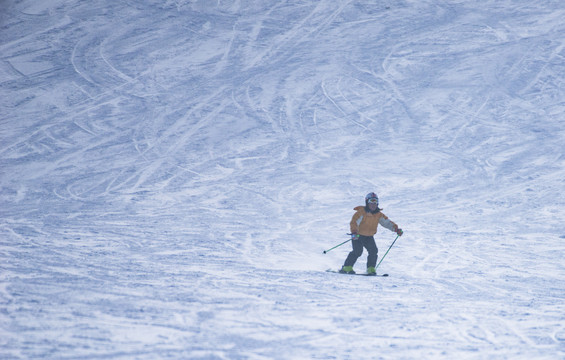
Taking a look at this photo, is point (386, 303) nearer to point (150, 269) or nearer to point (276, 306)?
point (276, 306)

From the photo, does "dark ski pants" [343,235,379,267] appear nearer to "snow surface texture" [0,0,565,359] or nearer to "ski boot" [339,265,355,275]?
"ski boot" [339,265,355,275]

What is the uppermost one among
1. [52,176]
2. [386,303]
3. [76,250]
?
[386,303]

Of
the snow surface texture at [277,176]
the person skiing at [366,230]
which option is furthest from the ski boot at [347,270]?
the snow surface texture at [277,176]

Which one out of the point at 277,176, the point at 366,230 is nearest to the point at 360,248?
the point at 366,230

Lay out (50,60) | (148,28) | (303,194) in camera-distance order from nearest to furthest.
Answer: (303,194)
(50,60)
(148,28)

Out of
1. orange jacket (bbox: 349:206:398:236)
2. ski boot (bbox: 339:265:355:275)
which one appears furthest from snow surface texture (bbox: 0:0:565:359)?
orange jacket (bbox: 349:206:398:236)

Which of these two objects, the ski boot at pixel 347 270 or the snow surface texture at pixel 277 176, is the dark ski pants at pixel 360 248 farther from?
the snow surface texture at pixel 277 176

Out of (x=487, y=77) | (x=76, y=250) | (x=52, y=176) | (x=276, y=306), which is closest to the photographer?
(x=276, y=306)

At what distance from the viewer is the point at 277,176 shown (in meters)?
12.5

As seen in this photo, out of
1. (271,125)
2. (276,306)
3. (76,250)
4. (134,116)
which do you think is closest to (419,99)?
(271,125)

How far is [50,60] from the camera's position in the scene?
18.0 metres

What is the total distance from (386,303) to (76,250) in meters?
3.61

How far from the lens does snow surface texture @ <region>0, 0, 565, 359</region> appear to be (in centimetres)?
516

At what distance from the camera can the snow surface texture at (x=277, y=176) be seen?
5.16 m
